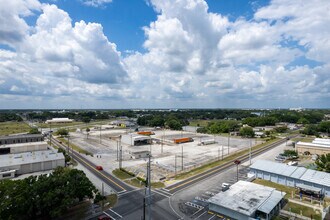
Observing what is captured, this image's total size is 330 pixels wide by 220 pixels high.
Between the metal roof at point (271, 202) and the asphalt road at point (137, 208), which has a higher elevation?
the metal roof at point (271, 202)

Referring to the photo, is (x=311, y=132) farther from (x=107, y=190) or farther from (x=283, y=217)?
(x=107, y=190)

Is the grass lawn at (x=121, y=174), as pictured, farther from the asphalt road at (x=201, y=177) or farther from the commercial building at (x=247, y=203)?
the commercial building at (x=247, y=203)

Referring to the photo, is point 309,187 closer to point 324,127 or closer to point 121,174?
point 121,174

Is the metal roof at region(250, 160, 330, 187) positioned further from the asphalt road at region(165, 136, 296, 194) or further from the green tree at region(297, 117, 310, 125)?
the green tree at region(297, 117, 310, 125)

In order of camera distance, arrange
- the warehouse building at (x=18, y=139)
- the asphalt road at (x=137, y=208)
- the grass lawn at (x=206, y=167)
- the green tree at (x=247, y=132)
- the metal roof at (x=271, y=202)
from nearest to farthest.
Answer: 1. the metal roof at (x=271, y=202)
2. the asphalt road at (x=137, y=208)
3. the grass lawn at (x=206, y=167)
4. the warehouse building at (x=18, y=139)
5. the green tree at (x=247, y=132)

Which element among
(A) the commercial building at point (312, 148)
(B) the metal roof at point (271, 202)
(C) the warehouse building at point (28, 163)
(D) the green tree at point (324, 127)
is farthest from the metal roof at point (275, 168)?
(D) the green tree at point (324, 127)

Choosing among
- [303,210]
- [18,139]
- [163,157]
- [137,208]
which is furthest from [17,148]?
[303,210]
